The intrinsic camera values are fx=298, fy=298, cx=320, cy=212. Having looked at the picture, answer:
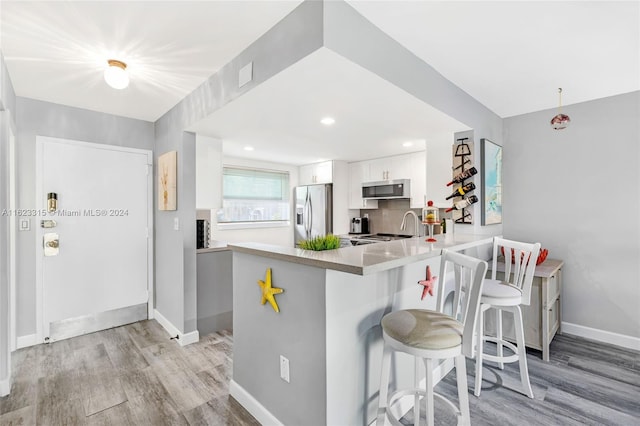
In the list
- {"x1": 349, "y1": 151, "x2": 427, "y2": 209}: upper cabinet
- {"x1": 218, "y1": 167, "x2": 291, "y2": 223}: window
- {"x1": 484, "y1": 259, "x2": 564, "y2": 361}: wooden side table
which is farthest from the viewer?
{"x1": 218, "y1": 167, "x2": 291, "y2": 223}: window

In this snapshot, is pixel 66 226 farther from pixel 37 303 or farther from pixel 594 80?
pixel 594 80

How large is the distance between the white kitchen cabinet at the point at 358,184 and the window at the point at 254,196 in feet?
3.95

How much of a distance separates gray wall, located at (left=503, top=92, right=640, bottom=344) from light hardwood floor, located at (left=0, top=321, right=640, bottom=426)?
47cm

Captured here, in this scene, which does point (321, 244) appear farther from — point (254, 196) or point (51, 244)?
point (254, 196)

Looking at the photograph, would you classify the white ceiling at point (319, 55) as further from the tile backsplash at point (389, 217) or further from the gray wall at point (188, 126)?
the tile backsplash at point (389, 217)

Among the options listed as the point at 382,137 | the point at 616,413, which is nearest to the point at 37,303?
the point at 382,137

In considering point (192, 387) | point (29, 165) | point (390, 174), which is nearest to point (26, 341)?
point (29, 165)

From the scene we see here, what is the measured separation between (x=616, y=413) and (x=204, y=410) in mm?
2602

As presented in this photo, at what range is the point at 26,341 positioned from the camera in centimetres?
278

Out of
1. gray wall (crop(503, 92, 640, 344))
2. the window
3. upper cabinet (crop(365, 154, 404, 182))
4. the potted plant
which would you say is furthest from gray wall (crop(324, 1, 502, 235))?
the window

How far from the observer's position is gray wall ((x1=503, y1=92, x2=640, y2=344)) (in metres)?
2.76

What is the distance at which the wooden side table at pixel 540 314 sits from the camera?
2553 millimetres

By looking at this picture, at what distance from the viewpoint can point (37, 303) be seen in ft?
9.29

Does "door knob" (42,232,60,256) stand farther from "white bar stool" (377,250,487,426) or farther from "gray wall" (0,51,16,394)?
"white bar stool" (377,250,487,426)
